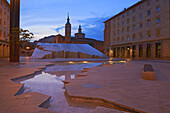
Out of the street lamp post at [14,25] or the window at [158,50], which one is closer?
the street lamp post at [14,25]

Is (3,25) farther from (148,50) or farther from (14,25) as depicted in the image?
(148,50)

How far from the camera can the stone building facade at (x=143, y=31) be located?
2778 cm

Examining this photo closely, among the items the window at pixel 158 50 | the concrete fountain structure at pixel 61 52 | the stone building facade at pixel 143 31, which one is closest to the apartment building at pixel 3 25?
the concrete fountain structure at pixel 61 52

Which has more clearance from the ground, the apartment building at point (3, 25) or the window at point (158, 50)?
the apartment building at point (3, 25)

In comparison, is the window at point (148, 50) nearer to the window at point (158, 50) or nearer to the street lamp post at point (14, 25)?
the window at point (158, 50)

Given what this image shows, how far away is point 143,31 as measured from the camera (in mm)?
33094

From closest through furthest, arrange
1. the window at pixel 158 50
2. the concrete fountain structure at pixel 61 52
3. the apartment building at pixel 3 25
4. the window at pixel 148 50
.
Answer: the concrete fountain structure at pixel 61 52, the window at pixel 158 50, the apartment building at pixel 3 25, the window at pixel 148 50

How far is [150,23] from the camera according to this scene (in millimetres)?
31203

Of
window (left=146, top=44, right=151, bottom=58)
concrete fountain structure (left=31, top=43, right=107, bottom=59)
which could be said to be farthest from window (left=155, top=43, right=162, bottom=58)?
concrete fountain structure (left=31, top=43, right=107, bottom=59)

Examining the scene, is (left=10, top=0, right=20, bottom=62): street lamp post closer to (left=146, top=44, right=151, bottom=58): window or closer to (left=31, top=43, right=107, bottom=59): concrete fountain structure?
(left=31, top=43, right=107, bottom=59): concrete fountain structure

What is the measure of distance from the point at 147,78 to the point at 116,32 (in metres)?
39.5

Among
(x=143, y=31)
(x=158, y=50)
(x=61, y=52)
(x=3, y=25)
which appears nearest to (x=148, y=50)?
(x=158, y=50)

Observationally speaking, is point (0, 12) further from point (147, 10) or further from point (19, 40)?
point (147, 10)

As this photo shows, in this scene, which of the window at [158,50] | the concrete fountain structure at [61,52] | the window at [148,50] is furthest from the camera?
the window at [148,50]
